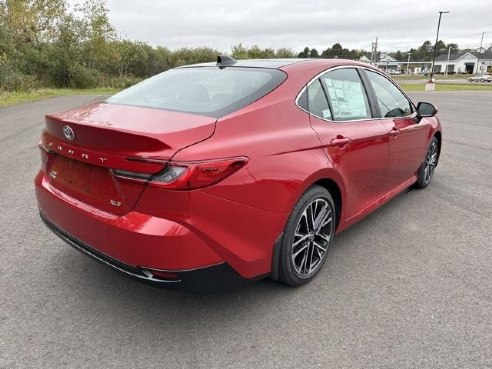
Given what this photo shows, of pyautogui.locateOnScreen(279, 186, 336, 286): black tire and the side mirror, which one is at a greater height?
the side mirror

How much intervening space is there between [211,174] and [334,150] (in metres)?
1.21

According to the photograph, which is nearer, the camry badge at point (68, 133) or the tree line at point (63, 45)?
the camry badge at point (68, 133)

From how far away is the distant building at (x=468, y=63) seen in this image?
102438 millimetres

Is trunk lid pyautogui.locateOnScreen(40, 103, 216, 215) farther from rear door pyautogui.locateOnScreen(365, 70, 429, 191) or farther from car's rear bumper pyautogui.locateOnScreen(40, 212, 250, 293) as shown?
rear door pyautogui.locateOnScreen(365, 70, 429, 191)

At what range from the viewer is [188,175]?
7.04 ft

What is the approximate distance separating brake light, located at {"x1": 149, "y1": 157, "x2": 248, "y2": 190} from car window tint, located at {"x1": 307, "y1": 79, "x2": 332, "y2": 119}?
1.11 meters

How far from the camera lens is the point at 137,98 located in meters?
3.13

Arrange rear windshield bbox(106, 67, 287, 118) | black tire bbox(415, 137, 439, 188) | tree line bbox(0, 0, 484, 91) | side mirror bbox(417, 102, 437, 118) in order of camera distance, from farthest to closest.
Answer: tree line bbox(0, 0, 484, 91) → black tire bbox(415, 137, 439, 188) → side mirror bbox(417, 102, 437, 118) → rear windshield bbox(106, 67, 287, 118)

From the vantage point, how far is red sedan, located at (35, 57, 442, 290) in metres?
2.21

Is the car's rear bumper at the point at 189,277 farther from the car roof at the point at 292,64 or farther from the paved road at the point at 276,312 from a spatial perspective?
the car roof at the point at 292,64

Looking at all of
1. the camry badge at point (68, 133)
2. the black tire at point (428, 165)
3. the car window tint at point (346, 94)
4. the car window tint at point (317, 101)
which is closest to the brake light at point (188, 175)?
the camry badge at point (68, 133)

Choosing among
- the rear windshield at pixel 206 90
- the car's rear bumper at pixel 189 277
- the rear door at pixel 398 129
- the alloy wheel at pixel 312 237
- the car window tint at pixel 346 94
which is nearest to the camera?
the car's rear bumper at pixel 189 277

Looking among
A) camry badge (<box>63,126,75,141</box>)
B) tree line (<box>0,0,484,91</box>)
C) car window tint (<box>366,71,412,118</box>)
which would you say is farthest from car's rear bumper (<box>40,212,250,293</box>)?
tree line (<box>0,0,484,91</box>)

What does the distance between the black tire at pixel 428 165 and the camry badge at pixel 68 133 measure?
403 centimetres
